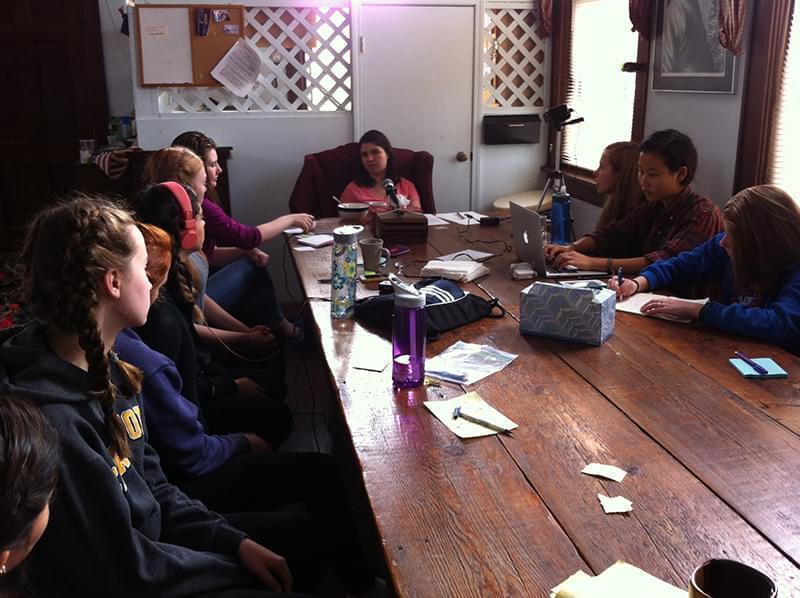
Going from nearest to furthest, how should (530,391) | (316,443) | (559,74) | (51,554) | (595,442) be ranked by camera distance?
(51,554), (595,442), (530,391), (316,443), (559,74)

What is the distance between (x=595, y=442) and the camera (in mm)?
1410

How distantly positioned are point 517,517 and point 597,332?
0.82 metres

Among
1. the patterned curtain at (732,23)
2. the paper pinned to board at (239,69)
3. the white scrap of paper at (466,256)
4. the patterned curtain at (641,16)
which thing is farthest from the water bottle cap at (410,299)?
the paper pinned to board at (239,69)

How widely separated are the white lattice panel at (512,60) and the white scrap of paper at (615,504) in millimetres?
3891

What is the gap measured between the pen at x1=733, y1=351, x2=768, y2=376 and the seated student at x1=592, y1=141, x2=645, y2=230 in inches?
54.0

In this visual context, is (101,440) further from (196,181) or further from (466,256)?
(466,256)

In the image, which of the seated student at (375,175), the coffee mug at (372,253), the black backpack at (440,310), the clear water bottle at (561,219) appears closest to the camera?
the black backpack at (440,310)

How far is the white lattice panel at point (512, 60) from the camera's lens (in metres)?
4.75

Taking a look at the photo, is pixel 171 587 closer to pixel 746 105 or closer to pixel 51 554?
pixel 51 554

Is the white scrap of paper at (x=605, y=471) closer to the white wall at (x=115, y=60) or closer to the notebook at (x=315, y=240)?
the notebook at (x=315, y=240)

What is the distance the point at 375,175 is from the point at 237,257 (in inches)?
38.8

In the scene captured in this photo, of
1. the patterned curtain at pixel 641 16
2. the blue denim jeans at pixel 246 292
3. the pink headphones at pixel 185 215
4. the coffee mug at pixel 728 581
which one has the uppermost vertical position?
the patterned curtain at pixel 641 16

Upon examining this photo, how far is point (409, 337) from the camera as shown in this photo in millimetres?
1663

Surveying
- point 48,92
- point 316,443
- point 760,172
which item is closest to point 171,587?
point 316,443
